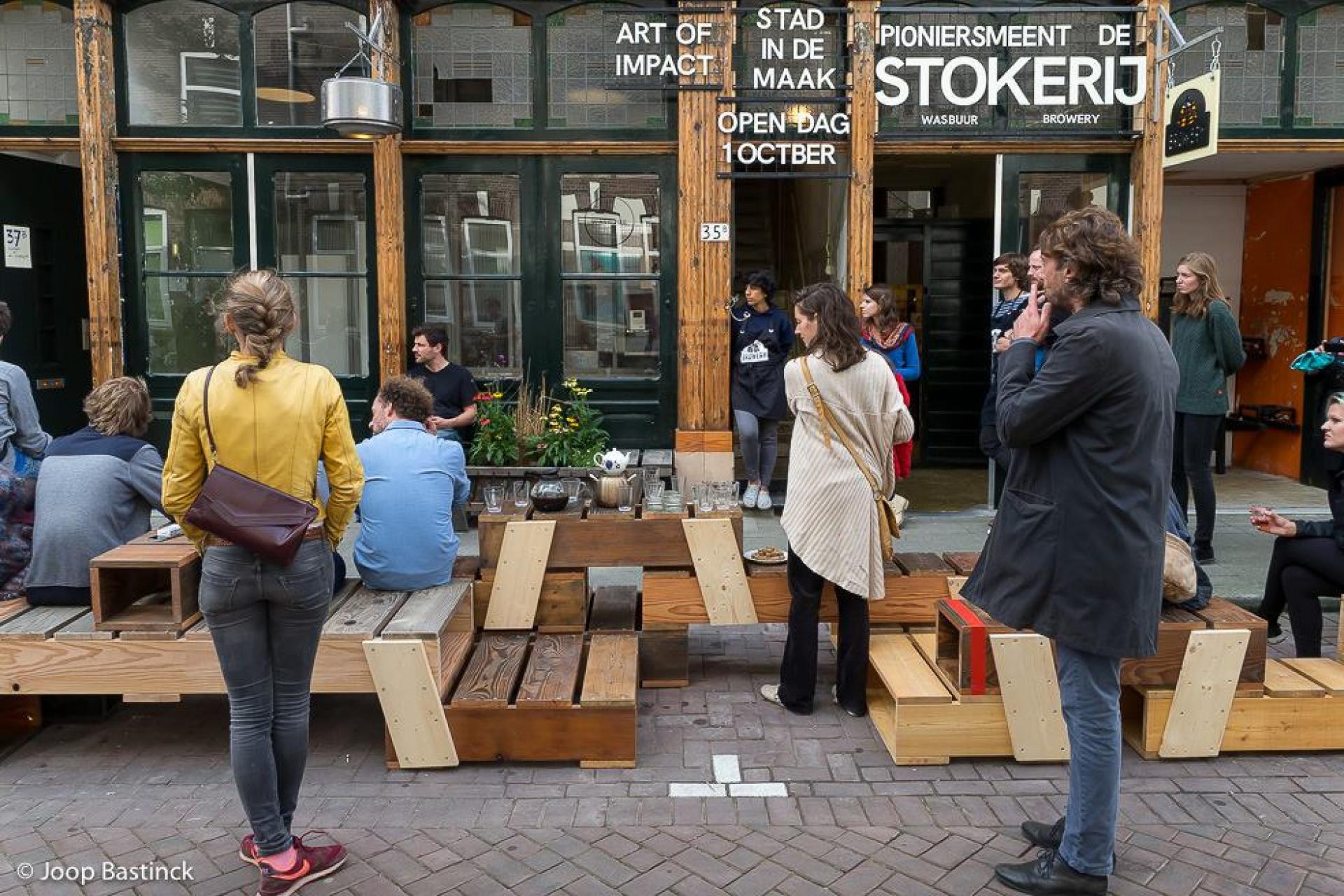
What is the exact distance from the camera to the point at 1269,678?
15.1 feet

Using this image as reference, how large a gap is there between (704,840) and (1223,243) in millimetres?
9512

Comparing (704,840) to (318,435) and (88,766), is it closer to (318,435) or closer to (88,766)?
(318,435)

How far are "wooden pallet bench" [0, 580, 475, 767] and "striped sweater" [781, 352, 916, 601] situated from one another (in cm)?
158

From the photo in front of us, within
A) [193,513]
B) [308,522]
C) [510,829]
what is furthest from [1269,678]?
[193,513]

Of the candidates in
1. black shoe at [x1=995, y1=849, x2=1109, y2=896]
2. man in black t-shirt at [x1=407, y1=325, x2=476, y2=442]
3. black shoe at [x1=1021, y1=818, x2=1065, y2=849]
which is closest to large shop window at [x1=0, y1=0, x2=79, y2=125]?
man in black t-shirt at [x1=407, y1=325, x2=476, y2=442]

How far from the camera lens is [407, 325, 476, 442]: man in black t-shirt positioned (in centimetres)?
799

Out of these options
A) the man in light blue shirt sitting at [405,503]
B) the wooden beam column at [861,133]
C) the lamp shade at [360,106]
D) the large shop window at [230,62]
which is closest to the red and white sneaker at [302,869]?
the man in light blue shirt sitting at [405,503]

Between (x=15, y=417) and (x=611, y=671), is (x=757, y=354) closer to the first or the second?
(x=611, y=671)

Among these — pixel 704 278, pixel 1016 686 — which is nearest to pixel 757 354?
pixel 704 278

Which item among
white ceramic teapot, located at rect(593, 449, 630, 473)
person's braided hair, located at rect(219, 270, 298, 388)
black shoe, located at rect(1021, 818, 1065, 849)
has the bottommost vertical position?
black shoe, located at rect(1021, 818, 1065, 849)

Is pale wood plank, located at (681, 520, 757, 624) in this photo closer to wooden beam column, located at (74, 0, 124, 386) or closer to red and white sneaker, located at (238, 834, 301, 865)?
red and white sneaker, located at (238, 834, 301, 865)

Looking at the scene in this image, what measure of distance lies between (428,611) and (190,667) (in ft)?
3.03

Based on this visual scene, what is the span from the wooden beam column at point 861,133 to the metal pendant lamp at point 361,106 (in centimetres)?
333

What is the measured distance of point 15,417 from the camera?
17.4 ft
